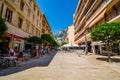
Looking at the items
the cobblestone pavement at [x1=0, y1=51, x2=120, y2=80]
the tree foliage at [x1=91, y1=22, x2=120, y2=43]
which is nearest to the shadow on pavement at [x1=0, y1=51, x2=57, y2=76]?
the cobblestone pavement at [x1=0, y1=51, x2=120, y2=80]

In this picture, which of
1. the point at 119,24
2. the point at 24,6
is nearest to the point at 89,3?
the point at 24,6

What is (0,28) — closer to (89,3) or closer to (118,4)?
(118,4)

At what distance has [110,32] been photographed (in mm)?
14359

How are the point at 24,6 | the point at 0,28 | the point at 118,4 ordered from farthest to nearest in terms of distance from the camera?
the point at 24,6
the point at 118,4
the point at 0,28

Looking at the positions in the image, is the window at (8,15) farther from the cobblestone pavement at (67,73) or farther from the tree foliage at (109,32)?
the tree foliage at (109,32)

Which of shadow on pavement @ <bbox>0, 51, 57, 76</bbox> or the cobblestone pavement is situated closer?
the cobblestone pavement

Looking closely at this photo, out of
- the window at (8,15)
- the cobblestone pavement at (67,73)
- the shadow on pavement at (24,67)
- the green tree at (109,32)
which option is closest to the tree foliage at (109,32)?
the green tree at (109,32)

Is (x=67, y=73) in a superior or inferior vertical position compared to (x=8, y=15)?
inferior

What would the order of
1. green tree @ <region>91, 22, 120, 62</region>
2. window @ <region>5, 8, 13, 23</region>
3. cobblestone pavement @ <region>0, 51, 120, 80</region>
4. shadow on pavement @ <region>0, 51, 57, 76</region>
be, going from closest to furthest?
cobblestone pavement @ <region>0, 51, 120, 80</region> < shadow on pavement @ <region>0, 51, 57, 76</region> < green tree @ <region>91, 22, 120, 62</region> < window @ <region>5, 8, 13, 23</region>

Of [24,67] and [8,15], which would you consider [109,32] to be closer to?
[24,67]

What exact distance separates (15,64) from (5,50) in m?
6.30

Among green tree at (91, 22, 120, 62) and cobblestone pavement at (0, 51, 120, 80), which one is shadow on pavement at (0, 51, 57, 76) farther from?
green tree at (91, 22, 120, 62)

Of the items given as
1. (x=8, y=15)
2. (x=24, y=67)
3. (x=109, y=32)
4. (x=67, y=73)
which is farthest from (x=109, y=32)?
(x=8, y=15)

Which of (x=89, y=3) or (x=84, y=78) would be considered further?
(x=89, y=3)
